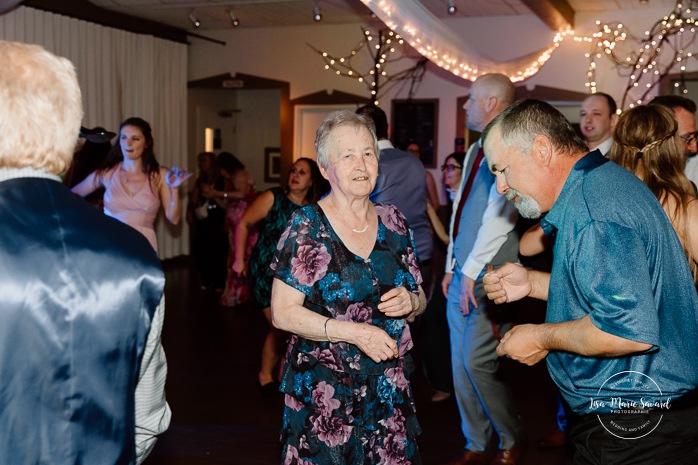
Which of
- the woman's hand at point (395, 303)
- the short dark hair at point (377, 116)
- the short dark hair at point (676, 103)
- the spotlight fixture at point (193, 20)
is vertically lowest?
the woman's hand at point (395, 303)

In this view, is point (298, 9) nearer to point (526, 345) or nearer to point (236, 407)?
point (236, 407)

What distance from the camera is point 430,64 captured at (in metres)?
9.15

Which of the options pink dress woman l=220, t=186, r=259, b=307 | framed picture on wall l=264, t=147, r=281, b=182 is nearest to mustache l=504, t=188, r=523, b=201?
pink dress woman l=220, t=186, r=259, b=307

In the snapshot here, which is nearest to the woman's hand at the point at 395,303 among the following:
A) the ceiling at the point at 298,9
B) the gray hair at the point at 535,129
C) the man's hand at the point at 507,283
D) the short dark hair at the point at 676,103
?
the man's hand at the point at 507,283

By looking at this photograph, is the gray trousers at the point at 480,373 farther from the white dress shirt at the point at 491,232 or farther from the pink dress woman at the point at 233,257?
the pink dress woman at the point at 233,257

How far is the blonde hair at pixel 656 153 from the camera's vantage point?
2.35 meters

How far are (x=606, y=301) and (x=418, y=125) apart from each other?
7857 mm

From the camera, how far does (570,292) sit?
1.75m

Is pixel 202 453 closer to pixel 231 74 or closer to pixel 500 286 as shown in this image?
pixel 500 286

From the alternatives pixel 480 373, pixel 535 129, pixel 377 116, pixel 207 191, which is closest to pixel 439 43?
pixel 377 116

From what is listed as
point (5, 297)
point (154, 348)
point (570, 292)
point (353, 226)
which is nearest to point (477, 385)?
point (353, 226)

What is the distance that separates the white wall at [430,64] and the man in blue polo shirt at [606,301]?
702cm

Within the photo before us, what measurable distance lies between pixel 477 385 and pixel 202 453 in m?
1.44

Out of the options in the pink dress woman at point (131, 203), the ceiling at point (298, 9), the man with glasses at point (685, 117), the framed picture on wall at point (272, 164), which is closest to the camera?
the man with glasses at point (685, 117)
